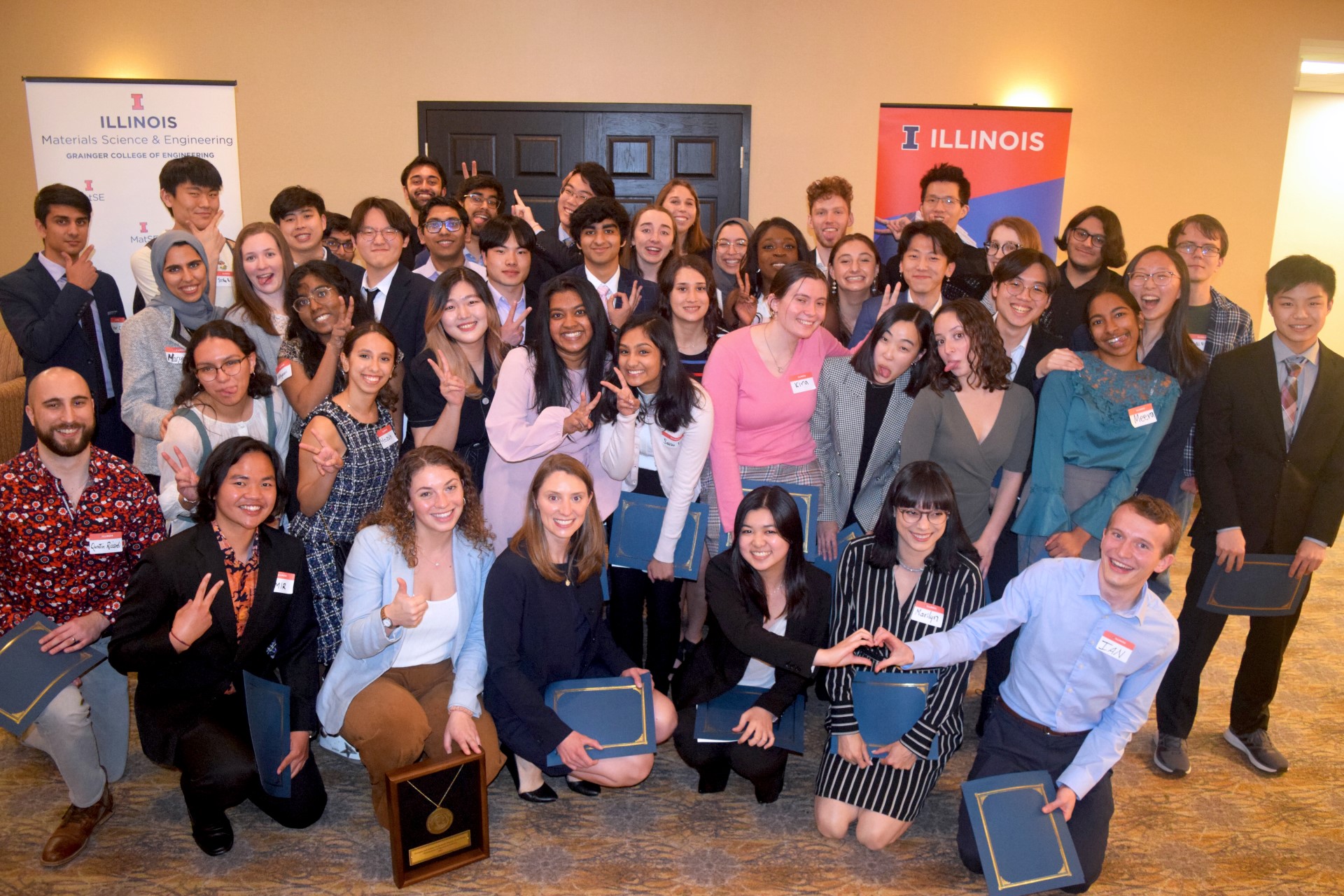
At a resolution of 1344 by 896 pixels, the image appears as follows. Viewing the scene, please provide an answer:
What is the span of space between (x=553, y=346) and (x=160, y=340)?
5.15 ft

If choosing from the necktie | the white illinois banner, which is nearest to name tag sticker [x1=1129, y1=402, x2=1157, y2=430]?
the necktie

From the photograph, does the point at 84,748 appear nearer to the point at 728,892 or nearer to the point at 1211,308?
the point at 728,892

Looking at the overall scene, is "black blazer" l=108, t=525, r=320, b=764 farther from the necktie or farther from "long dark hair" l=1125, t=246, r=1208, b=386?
the necktie

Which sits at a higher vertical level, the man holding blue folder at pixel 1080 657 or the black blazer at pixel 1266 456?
the black blazer at pixel 1266 456

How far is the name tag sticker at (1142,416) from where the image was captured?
310 centimetres

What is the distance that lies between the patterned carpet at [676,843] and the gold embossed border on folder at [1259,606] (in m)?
0.61

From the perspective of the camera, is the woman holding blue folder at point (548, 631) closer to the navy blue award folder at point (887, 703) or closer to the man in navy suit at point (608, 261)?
the navy blue award folder at point (887, 703)

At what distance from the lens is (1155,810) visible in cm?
297

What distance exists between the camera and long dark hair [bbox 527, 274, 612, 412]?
10.5 feet

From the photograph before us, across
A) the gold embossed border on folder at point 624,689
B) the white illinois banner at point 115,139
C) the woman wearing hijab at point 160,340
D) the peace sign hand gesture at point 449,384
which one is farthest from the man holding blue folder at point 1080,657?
the white illinois banner at point 115,139

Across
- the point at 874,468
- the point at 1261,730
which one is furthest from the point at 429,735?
the point at 1261,730

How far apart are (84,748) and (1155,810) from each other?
3.55 m

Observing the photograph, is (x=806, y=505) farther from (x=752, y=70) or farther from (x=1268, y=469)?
(x=752, y=70)

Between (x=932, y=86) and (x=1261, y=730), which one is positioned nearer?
(x=1261, y=730)
